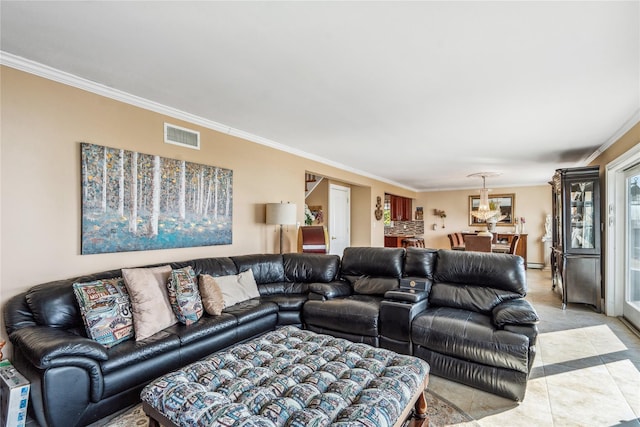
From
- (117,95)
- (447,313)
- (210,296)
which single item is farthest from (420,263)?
(117,95)

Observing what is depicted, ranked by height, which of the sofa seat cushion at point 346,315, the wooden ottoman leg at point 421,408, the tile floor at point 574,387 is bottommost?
the tile floor at point 574,387

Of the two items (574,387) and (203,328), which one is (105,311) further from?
(574,387)

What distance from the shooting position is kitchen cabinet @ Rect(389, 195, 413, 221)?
9664 mm

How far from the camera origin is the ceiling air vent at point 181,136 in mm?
3332

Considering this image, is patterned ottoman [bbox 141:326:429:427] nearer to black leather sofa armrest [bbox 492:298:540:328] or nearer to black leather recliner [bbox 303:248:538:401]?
black leather recliner [bbox 303:248:538:401]

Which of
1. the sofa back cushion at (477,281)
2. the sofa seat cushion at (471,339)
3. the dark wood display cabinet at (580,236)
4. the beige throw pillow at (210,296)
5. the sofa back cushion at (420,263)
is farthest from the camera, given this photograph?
the dark wood display cabinet at (580,236)

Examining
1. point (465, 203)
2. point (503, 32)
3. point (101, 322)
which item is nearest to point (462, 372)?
point (503, 32)

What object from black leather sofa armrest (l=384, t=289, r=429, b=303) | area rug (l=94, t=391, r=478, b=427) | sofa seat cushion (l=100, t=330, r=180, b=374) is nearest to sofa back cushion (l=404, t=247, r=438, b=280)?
black leather sofa armrest (l=384, t=289, r=429, b=303)

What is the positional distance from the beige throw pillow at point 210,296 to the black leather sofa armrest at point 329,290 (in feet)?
3.26

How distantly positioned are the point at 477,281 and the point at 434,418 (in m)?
1.48

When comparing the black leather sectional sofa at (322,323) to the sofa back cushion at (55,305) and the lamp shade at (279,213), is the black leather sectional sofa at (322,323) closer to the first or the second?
the sofa back cushion at (55,305)

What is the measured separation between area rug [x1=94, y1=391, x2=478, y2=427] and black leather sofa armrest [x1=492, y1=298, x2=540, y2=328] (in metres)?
0.76

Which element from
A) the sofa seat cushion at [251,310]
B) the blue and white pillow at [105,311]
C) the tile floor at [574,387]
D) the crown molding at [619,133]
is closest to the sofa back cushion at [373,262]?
the sofa seat cushion at [251,310]

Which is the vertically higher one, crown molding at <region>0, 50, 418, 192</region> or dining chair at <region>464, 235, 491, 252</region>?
crown molding at <region>0, 50, 418, 192</region>
